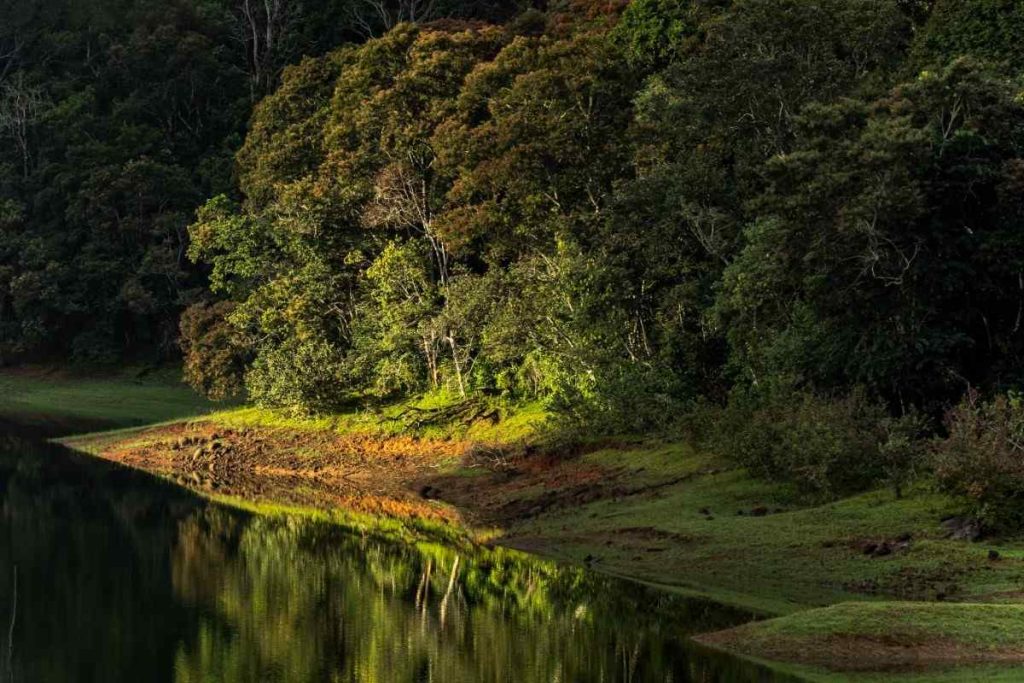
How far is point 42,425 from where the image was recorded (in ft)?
213

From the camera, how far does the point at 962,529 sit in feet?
83.9

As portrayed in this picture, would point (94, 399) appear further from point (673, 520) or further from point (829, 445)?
point (829, 445)

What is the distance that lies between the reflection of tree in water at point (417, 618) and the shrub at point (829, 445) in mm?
5456

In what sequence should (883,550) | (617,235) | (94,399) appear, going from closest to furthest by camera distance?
(883,550) → (617,235) → (94,399)

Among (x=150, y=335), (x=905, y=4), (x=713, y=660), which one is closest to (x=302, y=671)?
(x=713, y=660)

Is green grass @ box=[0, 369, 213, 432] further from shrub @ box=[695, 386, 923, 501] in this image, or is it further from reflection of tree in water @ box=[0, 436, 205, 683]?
shrub @ box=[695, 386, 923, 501]

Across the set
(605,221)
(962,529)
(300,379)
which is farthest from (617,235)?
(962,529)

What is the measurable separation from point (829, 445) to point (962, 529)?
178 inches

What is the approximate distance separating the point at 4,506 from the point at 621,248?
2001 cm

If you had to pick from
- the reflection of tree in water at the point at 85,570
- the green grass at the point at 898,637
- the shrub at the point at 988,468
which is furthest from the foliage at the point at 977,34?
the reflection of tree in water at the point at 85,570

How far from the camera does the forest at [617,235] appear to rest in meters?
30.2

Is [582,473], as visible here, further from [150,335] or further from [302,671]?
[150,335]

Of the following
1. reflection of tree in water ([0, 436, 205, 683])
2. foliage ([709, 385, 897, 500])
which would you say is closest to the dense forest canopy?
foliage ([709, 385, 897, 500])

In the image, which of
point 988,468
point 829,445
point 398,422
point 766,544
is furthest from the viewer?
point 398,422
